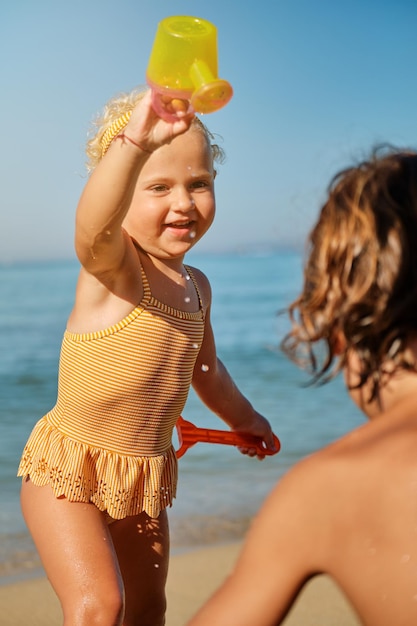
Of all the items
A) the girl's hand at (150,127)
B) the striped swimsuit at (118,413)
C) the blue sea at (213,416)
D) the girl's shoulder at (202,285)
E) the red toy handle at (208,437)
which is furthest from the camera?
the blue sea at (213,416)

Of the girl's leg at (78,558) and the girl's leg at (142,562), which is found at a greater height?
the girl's leg at (78,558)

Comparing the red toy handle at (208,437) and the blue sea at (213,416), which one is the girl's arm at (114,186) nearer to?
the blue sea at (213,416)

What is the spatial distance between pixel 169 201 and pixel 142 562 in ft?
3.56

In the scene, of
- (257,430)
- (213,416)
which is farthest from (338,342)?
(213,416)

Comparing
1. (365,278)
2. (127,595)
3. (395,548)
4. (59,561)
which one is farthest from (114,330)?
(395,548)

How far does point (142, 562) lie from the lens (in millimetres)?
2721

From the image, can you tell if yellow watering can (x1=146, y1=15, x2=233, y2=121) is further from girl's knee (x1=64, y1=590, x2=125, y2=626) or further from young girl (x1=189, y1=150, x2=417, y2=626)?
girl's knee (x1=64, y1=590, x2=125, y2=626)

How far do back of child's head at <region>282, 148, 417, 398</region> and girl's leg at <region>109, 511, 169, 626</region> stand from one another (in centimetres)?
117

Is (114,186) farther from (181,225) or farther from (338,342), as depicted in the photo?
(338,342)

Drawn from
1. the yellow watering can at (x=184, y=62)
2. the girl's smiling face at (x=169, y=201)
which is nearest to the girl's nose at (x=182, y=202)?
the girl's smiling face at (x=169, y=201)

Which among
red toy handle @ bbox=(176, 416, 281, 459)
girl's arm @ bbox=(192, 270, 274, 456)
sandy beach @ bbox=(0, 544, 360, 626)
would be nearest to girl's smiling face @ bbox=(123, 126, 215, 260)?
girl's arm @ bbox=(192, 270, 274, 456)

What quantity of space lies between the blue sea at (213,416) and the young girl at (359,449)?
20 cm

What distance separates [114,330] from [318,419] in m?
4.87

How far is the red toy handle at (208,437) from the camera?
2.96 m
